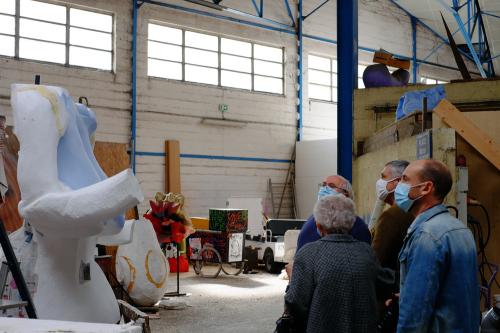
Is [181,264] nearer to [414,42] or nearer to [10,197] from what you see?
[10,197]

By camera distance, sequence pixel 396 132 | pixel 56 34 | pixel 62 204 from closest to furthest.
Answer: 1. pixel 62 204
2. pixel 396 132
3. pixel 56 34

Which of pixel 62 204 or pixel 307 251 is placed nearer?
pixel 62 204

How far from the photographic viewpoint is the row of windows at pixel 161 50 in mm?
12031

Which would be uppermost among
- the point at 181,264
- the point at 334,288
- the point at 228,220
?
the point at 334,288

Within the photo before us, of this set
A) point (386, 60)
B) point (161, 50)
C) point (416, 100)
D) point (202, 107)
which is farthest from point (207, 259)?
point (416, 100)

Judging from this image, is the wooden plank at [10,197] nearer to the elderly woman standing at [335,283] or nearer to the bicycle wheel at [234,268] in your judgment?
the elderly woman standing at [335,283]

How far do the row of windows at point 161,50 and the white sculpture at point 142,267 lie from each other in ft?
20.3

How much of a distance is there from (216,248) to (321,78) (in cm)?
707

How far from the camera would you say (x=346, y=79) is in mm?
7887

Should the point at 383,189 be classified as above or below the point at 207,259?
above

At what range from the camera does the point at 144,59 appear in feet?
44.4

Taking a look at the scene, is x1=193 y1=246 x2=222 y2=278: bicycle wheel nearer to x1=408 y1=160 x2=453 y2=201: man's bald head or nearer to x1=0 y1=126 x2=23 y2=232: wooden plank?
x1=0 y1=126 x2=23 y2=232: wooden plank

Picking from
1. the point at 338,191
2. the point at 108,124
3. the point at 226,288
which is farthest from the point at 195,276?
the point at 338,191

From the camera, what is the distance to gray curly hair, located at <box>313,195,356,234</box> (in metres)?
3.01
